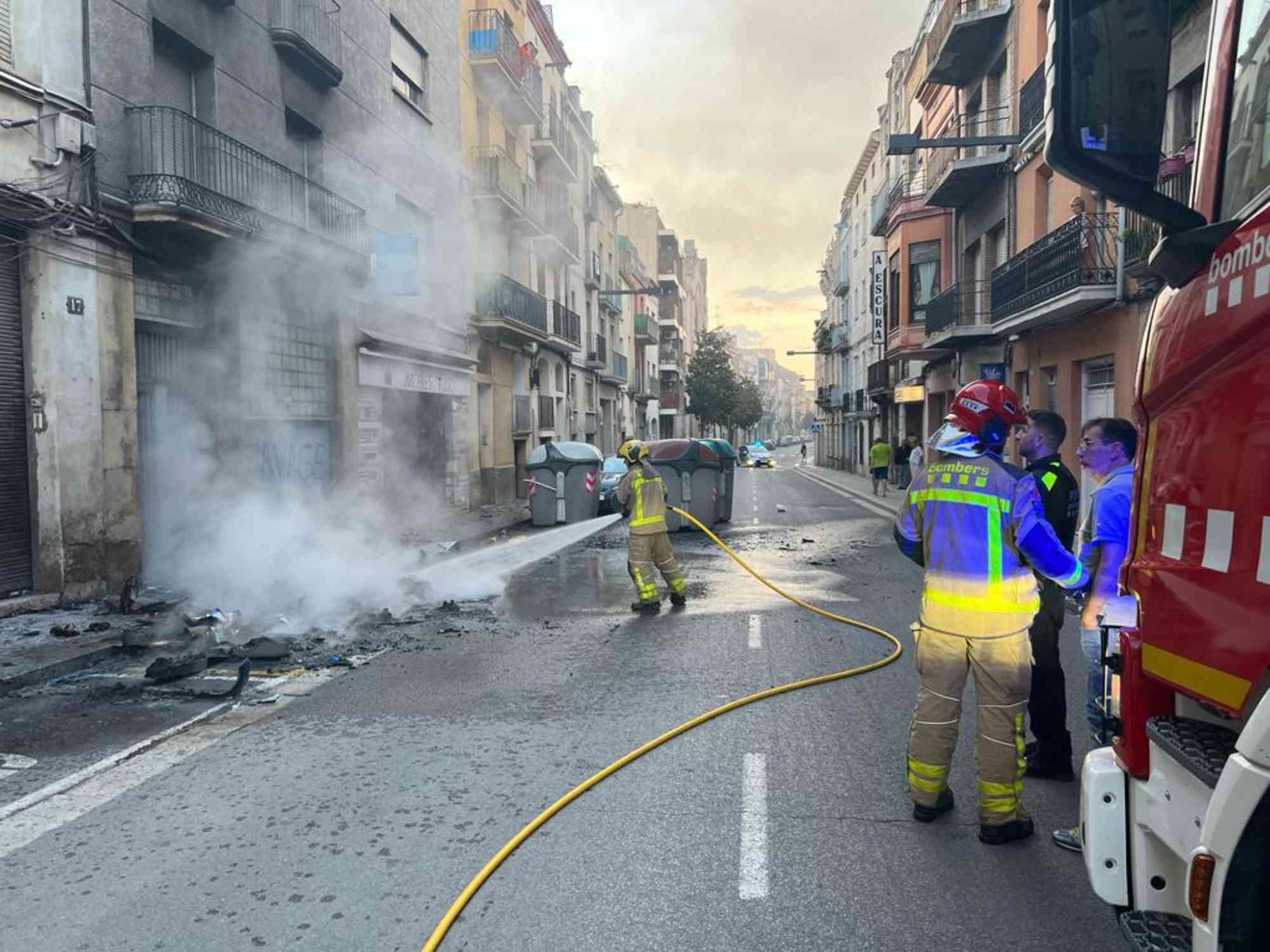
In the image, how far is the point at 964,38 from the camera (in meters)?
18.3

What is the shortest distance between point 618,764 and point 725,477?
12578 millimetres

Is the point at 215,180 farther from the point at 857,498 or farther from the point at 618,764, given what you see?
the point at 857,498

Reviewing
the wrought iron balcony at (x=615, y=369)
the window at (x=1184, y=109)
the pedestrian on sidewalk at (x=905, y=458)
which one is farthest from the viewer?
the wrought iron balcony at (x=615, y=369)

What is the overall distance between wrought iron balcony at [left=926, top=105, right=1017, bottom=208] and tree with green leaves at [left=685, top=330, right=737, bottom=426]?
A: 124 feet

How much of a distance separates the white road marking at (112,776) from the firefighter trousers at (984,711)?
338cm

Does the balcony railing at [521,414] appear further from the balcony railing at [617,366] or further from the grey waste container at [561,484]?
the balcony railing at [617,366]

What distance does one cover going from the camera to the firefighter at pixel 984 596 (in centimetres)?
334

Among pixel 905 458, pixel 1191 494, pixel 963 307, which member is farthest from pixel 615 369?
pixel 1191 494

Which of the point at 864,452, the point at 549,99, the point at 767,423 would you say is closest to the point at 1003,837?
the point at 549,99

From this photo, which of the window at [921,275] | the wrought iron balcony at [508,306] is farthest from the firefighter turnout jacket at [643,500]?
the window at [921,275]

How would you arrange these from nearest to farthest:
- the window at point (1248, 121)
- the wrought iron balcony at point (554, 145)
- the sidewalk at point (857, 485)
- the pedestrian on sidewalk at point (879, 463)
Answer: the window at point (1248, 121) → the sidewalk at point (857, 485) → the pedestrian on sidewalk at point (879, 463) → the wrought iron balcony at point (554, 145)

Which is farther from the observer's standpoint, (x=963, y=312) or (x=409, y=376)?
(x=963, y=312)

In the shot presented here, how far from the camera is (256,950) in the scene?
269cm

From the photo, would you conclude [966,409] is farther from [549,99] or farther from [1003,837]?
[549,99]
